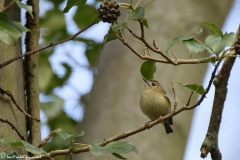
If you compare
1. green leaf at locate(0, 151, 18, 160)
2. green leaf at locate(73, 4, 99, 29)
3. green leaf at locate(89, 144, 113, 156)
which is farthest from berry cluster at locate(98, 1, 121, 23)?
green leaf at locate(73, 4, 99, 29)

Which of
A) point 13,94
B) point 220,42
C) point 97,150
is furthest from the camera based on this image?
point 13,94

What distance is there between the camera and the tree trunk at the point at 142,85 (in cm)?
343

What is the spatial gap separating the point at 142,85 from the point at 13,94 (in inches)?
65.4

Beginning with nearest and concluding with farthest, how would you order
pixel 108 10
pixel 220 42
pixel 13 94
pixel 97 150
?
pixel 220 42 < pixel 97 150 < pixel 108 10 < pixel 13 94

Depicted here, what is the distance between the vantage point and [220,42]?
1634 millimetres

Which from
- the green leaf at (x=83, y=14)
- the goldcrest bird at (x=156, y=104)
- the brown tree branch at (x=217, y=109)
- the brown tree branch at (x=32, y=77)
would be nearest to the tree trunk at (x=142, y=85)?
the goldcrest bird at (x=156, y=104)

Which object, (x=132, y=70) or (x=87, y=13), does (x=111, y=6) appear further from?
(x=87, y=13)

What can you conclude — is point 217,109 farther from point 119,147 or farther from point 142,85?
point 142,85

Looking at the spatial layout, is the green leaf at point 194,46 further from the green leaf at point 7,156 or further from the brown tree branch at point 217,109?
the green leaf at point 7,156

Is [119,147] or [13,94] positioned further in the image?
[13,94]

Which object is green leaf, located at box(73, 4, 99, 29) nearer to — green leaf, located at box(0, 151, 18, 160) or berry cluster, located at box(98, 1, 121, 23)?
berry cluster, located at box(98, 1, 121, 23)

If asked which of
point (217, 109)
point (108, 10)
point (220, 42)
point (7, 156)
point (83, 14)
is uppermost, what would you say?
point (83, 14)

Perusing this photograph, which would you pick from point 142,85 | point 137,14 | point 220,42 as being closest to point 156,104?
point 142,85

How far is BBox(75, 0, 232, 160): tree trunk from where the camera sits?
135 inches
